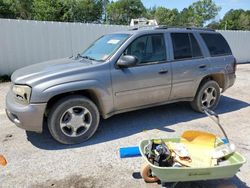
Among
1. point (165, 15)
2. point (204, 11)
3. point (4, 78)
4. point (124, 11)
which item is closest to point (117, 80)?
point (4, 78)

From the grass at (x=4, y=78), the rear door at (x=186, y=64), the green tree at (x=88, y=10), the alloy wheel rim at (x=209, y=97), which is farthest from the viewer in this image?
the green tree at (x=88, y=10)

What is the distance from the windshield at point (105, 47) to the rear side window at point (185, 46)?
108 centimetres

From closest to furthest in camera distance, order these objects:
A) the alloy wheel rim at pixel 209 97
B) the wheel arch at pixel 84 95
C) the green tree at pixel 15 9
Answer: the wheel arch at pixel 84 95
the alloy wheel rim at pixel 209 97
the green tree at pixel 15 9

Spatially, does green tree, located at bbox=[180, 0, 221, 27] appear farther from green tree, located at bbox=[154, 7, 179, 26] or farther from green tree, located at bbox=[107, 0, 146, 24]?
green tree, located at bbox=[107, 0, 146, 24]

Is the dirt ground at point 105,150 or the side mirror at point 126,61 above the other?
the side mirror at point 126,61

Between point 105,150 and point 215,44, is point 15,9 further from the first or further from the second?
point 105,150

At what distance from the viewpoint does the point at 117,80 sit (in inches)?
177

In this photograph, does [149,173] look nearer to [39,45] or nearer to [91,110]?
[91,110]

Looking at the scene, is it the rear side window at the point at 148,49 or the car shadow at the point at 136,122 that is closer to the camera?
the car shadow at the point at 136,122

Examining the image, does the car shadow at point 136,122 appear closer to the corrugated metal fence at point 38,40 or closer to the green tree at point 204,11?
the corrugated metal fence at point 38,40

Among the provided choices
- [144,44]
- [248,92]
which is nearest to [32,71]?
[144,44]

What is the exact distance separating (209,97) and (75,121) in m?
3.29

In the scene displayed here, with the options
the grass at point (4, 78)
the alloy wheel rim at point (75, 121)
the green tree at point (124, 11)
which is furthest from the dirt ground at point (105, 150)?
the green tree at point (124, 11)

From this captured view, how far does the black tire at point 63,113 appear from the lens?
4094 mm
